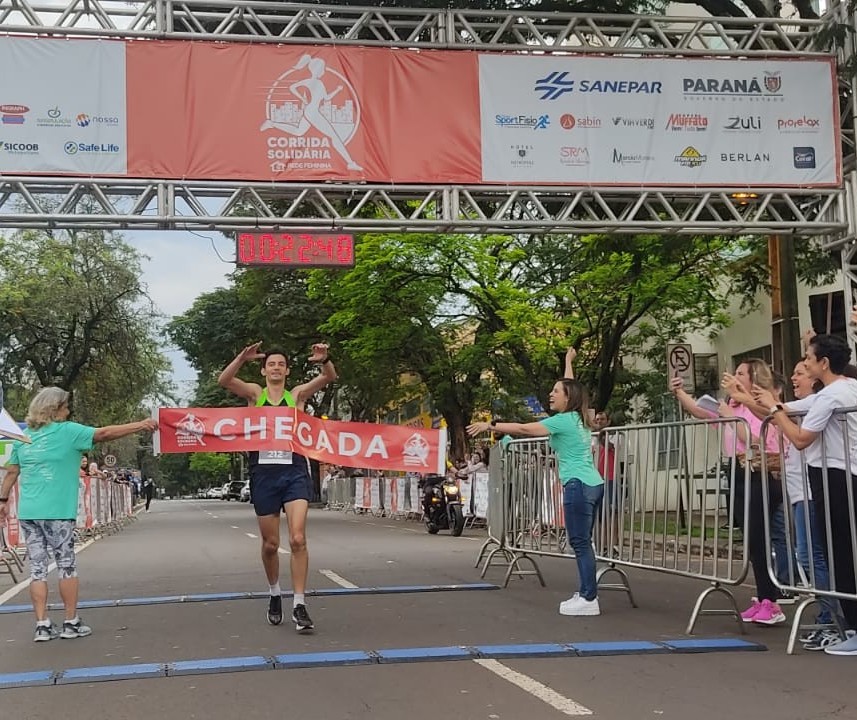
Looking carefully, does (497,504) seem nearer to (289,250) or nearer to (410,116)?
(289,250)

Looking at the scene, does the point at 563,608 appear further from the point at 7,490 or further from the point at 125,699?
the point at 7,490

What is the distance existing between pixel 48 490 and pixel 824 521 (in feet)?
18.4

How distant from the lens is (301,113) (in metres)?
11.9

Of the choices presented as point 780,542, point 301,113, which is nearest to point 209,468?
point 301,113

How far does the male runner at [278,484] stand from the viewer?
7660mm

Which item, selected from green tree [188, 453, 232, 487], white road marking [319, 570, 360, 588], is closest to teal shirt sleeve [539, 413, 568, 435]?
white road marking [319, 570, 360, 588]

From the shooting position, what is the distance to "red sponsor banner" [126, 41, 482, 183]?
11672 millimetres

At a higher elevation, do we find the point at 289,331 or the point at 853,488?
the point at 289,331

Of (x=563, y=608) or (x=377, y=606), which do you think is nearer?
(x=563, y=608)

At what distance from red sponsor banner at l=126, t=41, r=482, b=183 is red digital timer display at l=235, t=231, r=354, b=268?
67cm

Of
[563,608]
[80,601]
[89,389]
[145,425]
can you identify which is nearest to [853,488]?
[563,608]

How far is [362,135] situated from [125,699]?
779 centimetres

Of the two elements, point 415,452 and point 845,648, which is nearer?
point 845,648

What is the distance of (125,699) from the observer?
572 centimetres
